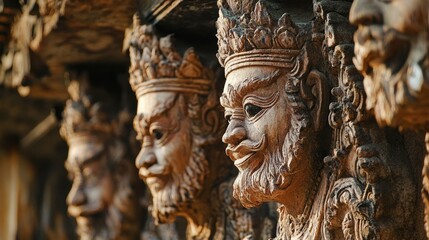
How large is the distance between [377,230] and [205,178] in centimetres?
200

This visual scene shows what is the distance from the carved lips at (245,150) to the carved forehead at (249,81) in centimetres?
20

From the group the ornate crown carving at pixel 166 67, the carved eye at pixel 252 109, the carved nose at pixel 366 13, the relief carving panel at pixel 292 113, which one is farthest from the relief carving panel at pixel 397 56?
the ornate crown carving at pixel 166 67

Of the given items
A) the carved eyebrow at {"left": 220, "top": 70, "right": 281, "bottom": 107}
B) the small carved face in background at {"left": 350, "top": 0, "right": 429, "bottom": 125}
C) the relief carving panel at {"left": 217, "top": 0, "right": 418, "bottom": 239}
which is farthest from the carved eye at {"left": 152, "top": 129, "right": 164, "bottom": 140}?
the small carved face in background at {"left": 350, "top": 0, "right": 429, "bottom": 125}

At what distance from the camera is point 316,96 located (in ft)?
17.6

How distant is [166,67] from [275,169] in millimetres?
1511

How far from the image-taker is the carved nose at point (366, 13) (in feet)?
13.4

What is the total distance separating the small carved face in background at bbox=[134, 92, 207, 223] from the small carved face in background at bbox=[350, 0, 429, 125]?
8.62 ft

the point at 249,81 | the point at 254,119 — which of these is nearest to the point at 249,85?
the point at 249,81

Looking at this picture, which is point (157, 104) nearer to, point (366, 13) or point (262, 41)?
point (262, 41)

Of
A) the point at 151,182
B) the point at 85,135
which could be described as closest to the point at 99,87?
the point at 85,135

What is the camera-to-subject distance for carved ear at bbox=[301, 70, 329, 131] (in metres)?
5.34

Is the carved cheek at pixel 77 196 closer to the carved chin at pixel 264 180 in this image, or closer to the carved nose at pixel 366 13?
the carved chin at pixel 264 180

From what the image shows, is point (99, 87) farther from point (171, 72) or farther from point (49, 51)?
point (171, 72)

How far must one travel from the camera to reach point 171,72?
263 inches
